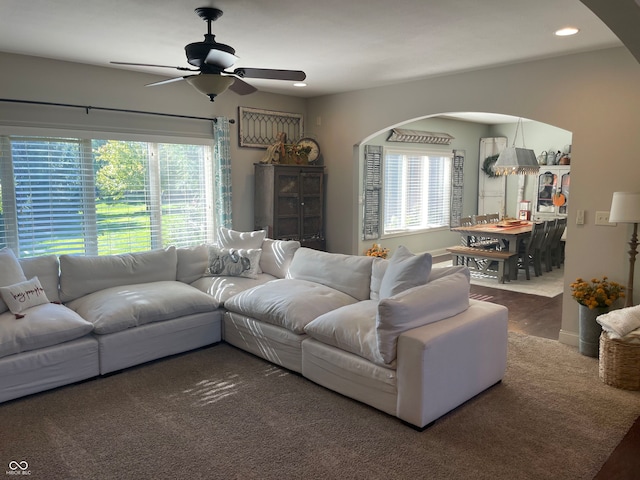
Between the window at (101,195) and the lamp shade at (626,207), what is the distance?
4.25 meters

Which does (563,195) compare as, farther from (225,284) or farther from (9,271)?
(9,271)

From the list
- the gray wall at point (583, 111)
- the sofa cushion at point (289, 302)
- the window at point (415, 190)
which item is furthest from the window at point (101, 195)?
the window at point (415, 190)

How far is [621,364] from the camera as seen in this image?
3473 mm

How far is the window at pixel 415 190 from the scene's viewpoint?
8.34 meters

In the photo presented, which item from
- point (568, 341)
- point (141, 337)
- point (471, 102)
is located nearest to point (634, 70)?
point (471, 102)

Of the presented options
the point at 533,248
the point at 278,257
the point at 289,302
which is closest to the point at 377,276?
the point at 289,302

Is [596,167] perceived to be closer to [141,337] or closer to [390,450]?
[390,450]

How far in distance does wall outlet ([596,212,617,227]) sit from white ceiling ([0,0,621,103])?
4.47 ft

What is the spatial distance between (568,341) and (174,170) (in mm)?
4518

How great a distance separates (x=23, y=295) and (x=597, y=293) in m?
4.63

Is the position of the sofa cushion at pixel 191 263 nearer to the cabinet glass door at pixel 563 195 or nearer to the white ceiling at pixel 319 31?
the white ceiling at pixel 319 31

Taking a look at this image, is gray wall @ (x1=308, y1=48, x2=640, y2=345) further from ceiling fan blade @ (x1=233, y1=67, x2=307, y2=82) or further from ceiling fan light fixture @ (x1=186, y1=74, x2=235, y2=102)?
ceiling fan light fixture @ (x1=186, y1=74, x2=235, y2=102)

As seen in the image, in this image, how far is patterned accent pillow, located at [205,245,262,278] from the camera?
4887 millimetres

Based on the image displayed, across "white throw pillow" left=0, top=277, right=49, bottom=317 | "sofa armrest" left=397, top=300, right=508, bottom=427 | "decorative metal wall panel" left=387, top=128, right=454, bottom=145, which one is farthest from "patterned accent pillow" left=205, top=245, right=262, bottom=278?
"decorative metal wall panel" left=387, top=128, right=454, bottom=145
